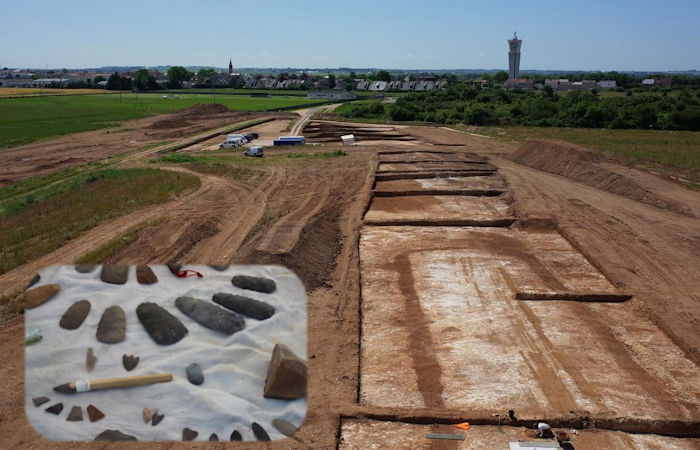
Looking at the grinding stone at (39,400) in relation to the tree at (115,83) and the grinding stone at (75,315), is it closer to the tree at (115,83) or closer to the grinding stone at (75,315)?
the grinding stone at (75,315)

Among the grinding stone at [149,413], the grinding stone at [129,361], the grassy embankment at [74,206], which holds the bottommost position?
the grassy embankment at [74,206]

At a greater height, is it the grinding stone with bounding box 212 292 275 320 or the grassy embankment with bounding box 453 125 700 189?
the grinding stone with bounding box 212 292 275 320

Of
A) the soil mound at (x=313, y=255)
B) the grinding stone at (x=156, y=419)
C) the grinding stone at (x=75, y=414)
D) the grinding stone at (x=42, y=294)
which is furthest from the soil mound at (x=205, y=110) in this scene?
the grinding stone at (x=156, y=419)

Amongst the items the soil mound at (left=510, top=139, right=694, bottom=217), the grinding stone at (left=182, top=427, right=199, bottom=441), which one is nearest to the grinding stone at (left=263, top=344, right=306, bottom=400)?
the grinding stone at (left=182, top=427, right=199, bottom=441)

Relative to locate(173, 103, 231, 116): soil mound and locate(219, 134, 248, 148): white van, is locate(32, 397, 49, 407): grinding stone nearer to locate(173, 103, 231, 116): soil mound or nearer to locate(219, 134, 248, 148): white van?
locate(219, 134, 248, 148): white van

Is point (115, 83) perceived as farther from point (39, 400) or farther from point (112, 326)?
point (112, 326)

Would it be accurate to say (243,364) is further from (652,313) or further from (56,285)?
(652,313)

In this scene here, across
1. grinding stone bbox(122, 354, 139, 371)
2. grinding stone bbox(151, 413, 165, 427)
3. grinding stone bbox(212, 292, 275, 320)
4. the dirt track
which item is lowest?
the dirt track
